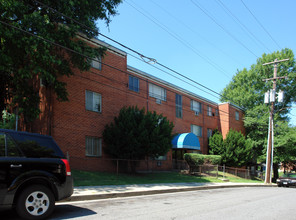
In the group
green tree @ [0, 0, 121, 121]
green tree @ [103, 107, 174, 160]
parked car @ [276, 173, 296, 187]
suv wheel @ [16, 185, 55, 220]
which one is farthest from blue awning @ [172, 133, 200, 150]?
suv wheel @ [16, 185, 55, 220]

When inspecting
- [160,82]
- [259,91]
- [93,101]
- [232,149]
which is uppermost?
[259,91]

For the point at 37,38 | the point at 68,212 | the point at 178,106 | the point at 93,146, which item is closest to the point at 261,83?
the point at 178,106

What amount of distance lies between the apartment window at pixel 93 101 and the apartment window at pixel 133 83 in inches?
153

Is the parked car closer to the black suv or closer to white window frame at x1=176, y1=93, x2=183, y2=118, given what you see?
white window frame at x1=176, y1=93, x2=183, y2=118

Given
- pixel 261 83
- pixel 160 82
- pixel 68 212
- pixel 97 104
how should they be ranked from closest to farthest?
pixel 68 212 → pixel 97 104 → pixel 160 82 → pixel 261 83

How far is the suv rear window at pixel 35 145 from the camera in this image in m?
5.68

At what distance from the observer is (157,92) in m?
25.1

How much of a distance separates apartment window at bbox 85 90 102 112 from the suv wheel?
12513 mm

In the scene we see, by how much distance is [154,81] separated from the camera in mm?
24672

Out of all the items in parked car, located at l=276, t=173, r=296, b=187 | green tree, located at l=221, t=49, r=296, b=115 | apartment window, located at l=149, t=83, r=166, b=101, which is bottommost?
parked car, located at l=276, t=173, r=296, b=187

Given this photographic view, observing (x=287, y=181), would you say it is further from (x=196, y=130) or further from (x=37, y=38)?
(x=37, y=38)

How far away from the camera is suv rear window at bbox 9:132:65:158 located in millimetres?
5684

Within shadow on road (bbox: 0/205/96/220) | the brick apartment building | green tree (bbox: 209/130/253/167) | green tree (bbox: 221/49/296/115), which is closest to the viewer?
shadow on road (bbox: 0/205/96/220)

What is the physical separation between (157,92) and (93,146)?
366 inches
